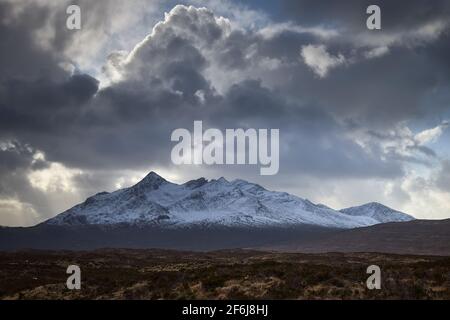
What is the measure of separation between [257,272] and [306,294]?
6.75 m

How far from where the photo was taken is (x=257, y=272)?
38.6 m

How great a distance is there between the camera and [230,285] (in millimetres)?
35250
